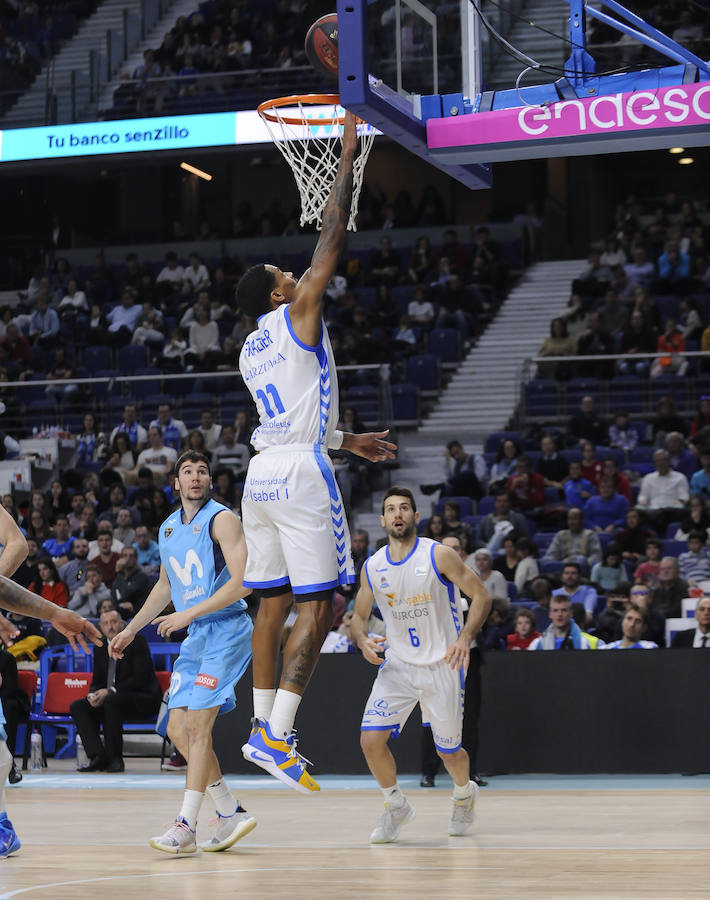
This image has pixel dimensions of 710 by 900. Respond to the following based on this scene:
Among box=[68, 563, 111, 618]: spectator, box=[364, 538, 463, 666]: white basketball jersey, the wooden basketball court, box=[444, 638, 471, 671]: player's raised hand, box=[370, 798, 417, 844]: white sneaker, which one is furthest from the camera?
box=[68, 563, 111, 618]: spectator

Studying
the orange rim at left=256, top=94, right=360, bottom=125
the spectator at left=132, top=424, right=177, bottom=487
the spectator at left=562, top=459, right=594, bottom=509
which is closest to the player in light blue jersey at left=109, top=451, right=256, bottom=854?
the orange rim at left=256, top=94, right=360, bottom=125

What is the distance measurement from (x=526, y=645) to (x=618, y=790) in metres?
2.26

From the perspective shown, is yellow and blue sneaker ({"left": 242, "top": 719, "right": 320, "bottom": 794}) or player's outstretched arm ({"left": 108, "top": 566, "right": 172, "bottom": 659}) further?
player's outstretched arm ({"left": 108, "top": 566, "right": 172, "bottom": 659})

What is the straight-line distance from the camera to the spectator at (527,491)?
1581 centimetres

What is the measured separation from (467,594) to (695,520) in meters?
6.50

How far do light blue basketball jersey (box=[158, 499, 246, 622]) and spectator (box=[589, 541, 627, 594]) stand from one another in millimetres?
6946

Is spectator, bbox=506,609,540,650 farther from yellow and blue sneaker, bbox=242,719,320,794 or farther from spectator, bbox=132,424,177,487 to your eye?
spectator, bbox=132,424,177,487

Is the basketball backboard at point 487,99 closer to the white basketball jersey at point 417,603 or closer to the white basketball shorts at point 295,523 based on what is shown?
the white basketball shorts at point 295,523

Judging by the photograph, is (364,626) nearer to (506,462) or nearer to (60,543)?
(506,462)

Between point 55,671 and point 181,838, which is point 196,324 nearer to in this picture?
point 55,671

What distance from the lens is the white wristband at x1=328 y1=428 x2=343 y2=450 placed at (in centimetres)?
676

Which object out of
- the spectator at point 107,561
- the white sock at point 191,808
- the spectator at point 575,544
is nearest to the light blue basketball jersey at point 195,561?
the white sock at point 191,808

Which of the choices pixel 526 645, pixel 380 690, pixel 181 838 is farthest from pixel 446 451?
pixel 181 838

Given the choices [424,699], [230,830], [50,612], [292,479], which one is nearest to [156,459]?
[424,699]
